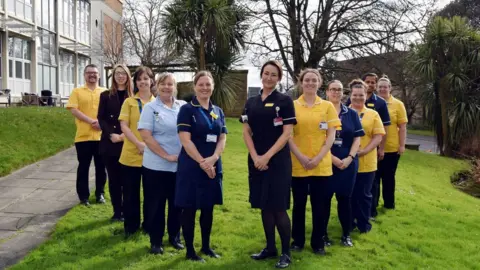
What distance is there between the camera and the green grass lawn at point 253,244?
409cm

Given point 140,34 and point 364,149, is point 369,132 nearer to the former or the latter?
point 364,149

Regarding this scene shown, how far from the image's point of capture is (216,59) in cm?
1631

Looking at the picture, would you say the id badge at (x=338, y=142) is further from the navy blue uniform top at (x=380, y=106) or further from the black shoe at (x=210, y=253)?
the black shoe at (x=210, y=253)

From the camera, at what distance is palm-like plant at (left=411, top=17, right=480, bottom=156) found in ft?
48.9

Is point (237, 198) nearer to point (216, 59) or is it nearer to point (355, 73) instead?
point (216, 59)

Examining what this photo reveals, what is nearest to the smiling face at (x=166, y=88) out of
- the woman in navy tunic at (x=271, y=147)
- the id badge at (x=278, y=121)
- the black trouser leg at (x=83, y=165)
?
the woman in navy tunic at (x=271, y=147)

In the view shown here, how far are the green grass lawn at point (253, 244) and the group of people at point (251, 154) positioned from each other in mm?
179

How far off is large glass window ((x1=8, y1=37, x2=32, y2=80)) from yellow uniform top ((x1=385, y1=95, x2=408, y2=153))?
71.3 feet

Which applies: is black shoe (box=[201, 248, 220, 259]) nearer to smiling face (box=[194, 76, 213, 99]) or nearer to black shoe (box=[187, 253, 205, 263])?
black shoe (box=[187, 253, 205, 263])

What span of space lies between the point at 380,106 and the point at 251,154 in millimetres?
2512

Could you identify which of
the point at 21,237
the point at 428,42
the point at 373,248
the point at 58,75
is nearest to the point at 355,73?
the point at 428,42

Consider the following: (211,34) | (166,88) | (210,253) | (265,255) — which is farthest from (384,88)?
(211,34)

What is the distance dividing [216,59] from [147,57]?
861 cm

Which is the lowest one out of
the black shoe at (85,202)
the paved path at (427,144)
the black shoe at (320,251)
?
the paved path at (427,144)
